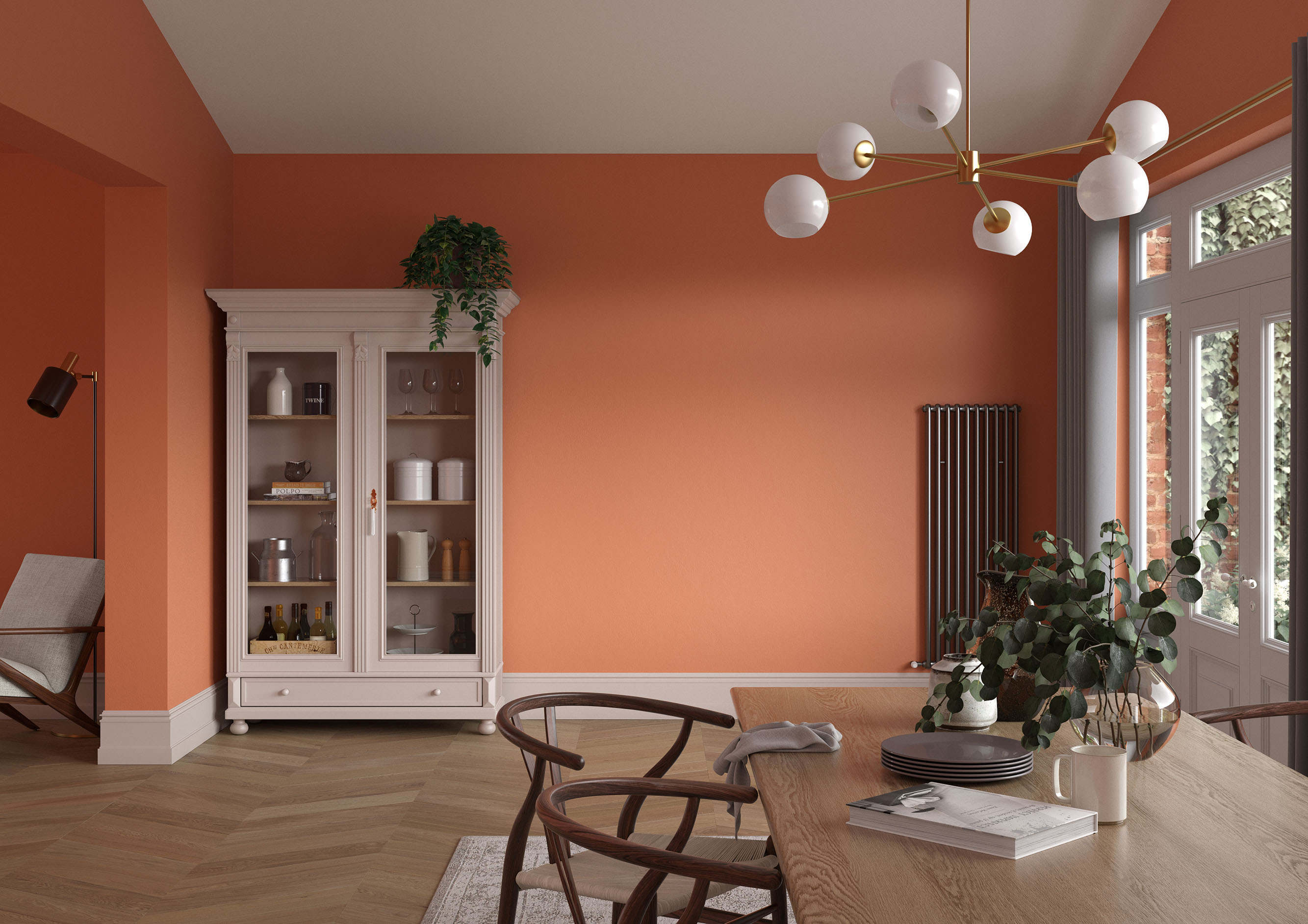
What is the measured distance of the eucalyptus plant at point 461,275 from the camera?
4672mm

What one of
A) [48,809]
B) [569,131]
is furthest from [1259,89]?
[48,809]

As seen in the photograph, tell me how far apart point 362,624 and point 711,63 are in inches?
119

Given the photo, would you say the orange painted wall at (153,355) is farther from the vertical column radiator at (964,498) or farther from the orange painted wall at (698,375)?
the vertical column radiator at (964,498)

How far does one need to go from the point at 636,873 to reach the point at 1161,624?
3.72 feet

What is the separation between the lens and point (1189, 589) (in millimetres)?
1636

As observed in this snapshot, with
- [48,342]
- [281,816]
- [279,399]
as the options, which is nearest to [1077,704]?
[281,816]

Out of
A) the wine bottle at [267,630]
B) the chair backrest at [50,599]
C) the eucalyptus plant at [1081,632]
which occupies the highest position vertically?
the eucalyptus plant at [1081,632]

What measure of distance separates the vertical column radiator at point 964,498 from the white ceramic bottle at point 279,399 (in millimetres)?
3102

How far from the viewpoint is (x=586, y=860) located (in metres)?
2.21

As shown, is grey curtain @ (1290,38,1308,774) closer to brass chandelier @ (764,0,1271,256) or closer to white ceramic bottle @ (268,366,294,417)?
brass chandelier @ (764,0,1271,256)

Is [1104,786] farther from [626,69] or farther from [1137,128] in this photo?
[626,69]

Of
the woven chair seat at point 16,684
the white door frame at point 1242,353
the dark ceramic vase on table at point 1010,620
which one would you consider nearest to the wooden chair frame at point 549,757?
the dark ceramic vase on table at point 1010,620

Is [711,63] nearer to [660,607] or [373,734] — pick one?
[660,607]

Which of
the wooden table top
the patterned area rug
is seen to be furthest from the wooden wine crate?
the wooden table top
